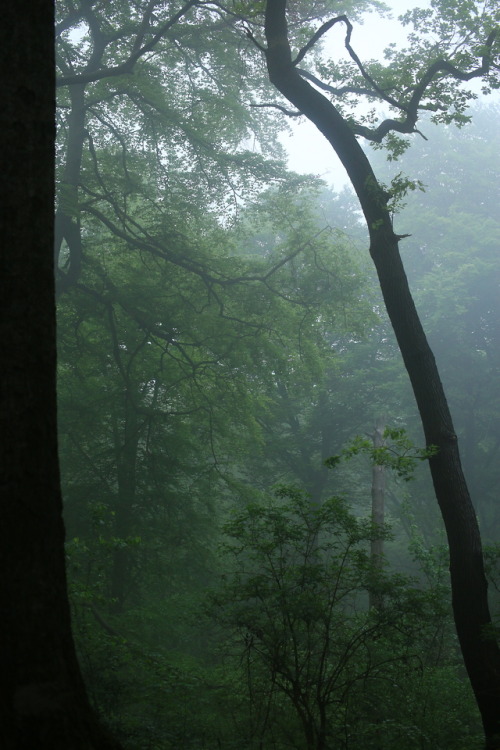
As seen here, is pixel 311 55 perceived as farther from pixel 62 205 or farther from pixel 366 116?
pixel 366 116

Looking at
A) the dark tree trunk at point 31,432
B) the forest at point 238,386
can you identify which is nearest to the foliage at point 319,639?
the forest at point 238,386

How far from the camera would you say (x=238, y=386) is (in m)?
13.9

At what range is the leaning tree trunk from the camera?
521 centimetres

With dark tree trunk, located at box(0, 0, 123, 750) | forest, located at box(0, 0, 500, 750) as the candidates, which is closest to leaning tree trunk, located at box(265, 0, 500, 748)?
forest, located at box(0, 0, 500, 750)

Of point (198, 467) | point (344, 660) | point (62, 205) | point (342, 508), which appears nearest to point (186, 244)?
point (62, 205)

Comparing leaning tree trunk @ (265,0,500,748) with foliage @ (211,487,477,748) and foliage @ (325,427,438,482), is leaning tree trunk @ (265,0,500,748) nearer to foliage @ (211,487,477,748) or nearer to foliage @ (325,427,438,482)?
foliage @ (325,427,438,482)

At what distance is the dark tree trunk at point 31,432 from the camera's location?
2492mm

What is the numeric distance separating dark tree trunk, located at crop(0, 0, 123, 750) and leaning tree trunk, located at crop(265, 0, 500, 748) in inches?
140

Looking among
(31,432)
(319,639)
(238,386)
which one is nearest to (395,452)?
(319,639)

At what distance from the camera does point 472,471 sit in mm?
21547

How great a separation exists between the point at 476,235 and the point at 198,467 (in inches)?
633

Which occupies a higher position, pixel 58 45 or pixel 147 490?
pixel 58 45

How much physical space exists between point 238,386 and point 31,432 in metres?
11.2

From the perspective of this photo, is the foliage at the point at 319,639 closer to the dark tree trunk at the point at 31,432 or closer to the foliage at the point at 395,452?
the foliage at the point at 395,452
